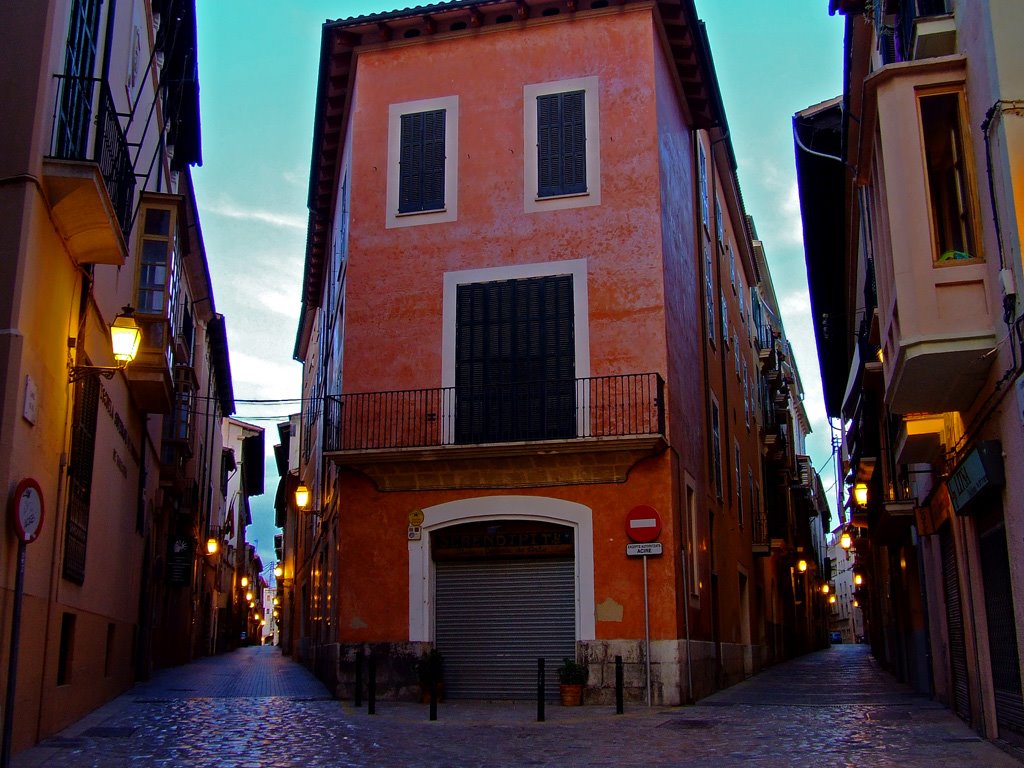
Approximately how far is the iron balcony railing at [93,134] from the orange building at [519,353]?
6505 mm

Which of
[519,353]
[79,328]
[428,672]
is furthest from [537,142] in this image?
[79,328]

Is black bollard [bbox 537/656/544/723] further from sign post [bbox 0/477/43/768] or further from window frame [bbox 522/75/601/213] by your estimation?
window frame [bbox 522/75/601/213]

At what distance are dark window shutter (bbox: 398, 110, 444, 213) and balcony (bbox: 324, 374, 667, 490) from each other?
3.72m

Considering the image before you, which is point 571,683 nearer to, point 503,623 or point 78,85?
point 503,623

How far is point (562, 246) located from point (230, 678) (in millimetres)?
14600

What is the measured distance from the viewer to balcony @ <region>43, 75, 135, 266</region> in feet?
34.8

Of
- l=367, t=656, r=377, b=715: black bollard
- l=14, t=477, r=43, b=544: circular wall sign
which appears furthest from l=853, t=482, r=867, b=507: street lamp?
l=14, t=477, r=43, b=544: circular wall sign

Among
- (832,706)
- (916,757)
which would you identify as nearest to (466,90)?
(832,706)

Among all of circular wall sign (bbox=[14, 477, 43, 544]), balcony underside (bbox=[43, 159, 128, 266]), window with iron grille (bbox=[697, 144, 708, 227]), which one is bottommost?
circular wall sign (bbox=[14, 477, 43, 544])

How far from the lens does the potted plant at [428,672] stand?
17.0 meters

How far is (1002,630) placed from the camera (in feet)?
35.9

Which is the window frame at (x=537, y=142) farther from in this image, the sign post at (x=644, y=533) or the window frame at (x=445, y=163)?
the sign post at (x=644, y=533)

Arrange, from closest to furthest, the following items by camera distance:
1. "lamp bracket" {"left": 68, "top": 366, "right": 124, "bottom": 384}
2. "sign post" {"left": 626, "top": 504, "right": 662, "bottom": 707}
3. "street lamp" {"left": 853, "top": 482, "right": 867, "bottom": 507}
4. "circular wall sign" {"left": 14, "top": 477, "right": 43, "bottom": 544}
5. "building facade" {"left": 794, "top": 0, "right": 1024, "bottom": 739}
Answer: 1. "building facade" {"left": 794, "top": 0, "right": 1024, "bottom": 739}
2. "circular wall sign" {"left": 14, "top": 477, "right": 43, "bottom": 544}
3. "lamp bracket" {"left": 68, "top": 366, "right": 124, "bottom": 384}
4. "sign post" {"left": 626, "top": 504, "right": 662, "bottom": 707}
5. "street lamp" {"left": 853, "top": 482, "right": 867, "bottom": 507}

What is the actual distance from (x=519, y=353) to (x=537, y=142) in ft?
13.2
